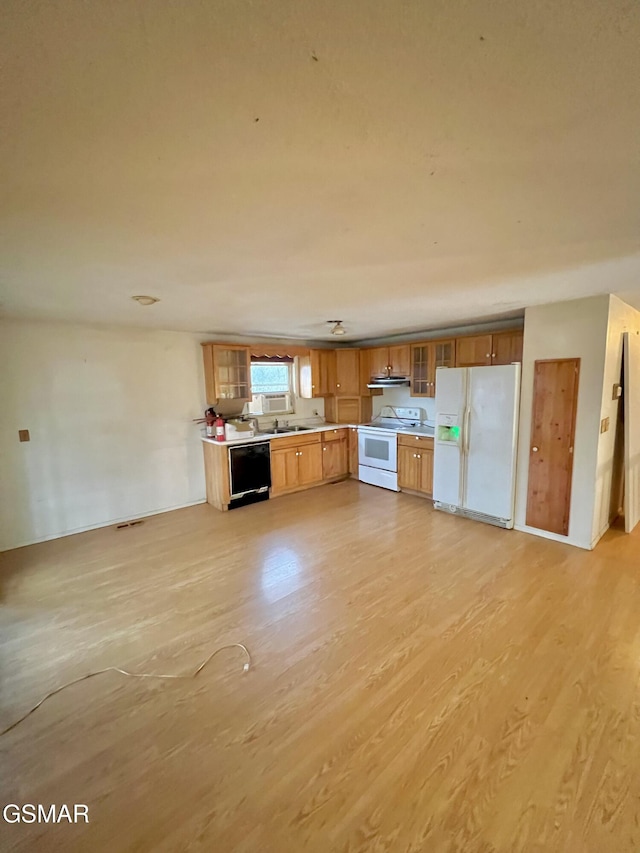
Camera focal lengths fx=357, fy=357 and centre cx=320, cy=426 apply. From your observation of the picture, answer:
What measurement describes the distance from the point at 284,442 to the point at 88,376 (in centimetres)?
253

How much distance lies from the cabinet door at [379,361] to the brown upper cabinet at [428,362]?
468 millimetres

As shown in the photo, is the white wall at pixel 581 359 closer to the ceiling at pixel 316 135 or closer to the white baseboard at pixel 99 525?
the ceiling at pixel 316 135

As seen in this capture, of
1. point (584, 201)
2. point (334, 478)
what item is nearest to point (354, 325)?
point (334, 478)

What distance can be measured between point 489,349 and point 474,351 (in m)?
0.19

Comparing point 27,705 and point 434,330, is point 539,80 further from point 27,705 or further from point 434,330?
point 434,330

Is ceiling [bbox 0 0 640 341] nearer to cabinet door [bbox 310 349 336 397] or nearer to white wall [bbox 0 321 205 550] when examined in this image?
white wall [bbox 0 321 205 550]

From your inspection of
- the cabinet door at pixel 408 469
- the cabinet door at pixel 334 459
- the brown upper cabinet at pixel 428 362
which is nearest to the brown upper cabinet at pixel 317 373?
the cabinet door at pixel 334 459

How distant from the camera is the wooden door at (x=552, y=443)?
133 inches

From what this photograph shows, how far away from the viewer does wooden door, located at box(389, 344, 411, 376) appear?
5.25m

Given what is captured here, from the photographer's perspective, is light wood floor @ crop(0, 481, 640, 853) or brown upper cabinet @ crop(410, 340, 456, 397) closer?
light wood floor @ crop(0, 481, 640, 853)

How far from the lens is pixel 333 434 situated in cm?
578

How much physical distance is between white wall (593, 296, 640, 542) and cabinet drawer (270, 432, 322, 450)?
3482mm

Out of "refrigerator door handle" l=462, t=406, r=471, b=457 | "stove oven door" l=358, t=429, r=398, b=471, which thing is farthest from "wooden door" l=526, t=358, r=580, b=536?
"stove oven door" l=358, t=429, r=398, b=471

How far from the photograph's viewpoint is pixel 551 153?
43.3 inches
